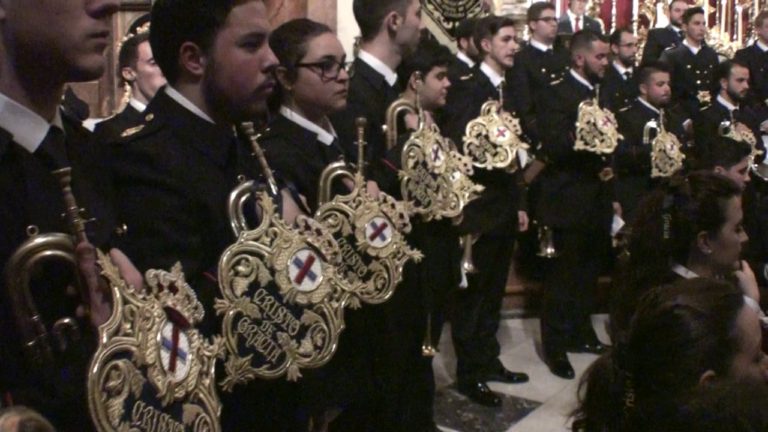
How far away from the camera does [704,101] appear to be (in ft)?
24.1

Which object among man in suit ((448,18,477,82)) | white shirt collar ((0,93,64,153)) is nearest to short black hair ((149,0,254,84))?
white shirt collar ((0,93,64,153))

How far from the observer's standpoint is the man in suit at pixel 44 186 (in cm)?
138

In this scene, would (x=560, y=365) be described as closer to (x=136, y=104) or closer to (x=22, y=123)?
(x=136, y=104)

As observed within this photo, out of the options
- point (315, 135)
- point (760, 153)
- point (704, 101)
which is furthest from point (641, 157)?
point (315, 135)

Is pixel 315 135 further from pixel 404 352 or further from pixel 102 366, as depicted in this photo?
pixel 102 366

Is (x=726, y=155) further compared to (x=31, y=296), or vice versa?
(x=726, y=155)

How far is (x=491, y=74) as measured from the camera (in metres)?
5.13

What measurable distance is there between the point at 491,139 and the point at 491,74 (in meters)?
0.75

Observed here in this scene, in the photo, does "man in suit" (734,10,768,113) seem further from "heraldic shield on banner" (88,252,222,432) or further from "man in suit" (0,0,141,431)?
"man in suit" (0,0,141,431)

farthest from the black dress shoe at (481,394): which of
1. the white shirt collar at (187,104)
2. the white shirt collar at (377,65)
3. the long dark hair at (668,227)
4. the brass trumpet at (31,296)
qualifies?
the brass trumpet at (31,296)

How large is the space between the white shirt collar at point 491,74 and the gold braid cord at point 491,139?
598 millimetres

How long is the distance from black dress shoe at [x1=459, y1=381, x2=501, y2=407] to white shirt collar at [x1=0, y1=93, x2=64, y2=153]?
3375 mm

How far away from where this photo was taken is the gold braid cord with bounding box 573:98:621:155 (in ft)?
16.5

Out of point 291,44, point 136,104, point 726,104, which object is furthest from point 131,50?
point 726,104
